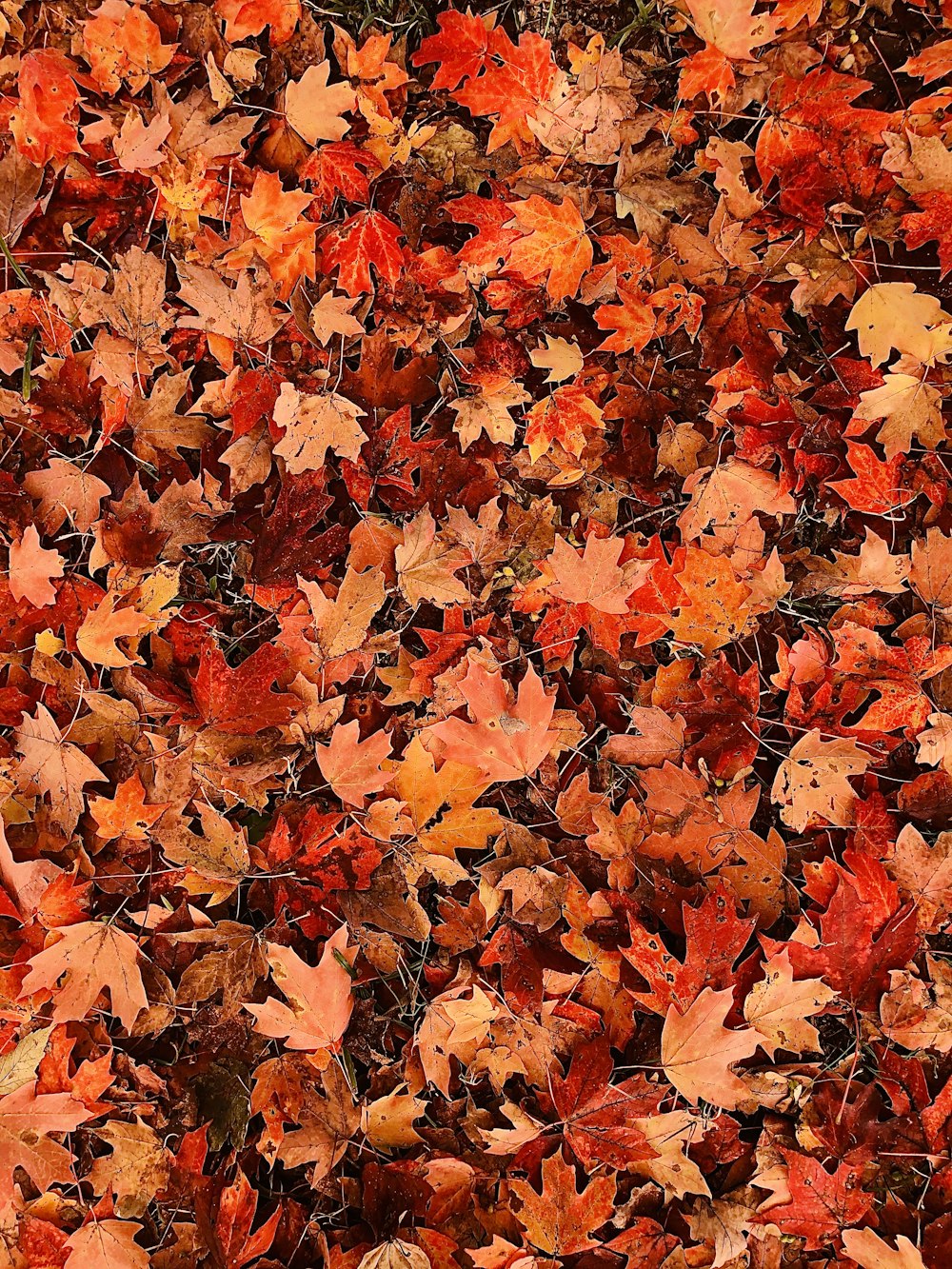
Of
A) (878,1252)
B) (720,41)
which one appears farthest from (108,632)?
(878,1252)

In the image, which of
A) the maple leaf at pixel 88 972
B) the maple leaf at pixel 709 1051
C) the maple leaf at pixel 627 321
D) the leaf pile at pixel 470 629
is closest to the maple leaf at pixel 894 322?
the leaf pile at pixel 470 629

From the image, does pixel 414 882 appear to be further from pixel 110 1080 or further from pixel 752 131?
pixel 752 131

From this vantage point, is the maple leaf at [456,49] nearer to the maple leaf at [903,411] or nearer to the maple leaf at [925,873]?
the maple leaf at [903,411]

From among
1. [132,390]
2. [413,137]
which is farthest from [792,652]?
[132,390]

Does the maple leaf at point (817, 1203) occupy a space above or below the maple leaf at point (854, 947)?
below

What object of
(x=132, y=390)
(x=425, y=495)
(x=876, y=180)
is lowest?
(x=425, y=495)

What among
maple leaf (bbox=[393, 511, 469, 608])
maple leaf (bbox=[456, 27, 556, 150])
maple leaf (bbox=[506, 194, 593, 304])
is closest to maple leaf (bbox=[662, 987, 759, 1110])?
maple leaf (bbox=[393, 511, 469, 608])

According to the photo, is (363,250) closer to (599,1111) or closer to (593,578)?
(593,578)

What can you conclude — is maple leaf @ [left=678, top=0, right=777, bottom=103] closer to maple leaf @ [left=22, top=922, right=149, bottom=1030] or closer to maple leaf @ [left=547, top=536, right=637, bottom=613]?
maple leaf @ [left=547, top=536, right=637, bottom=613]
